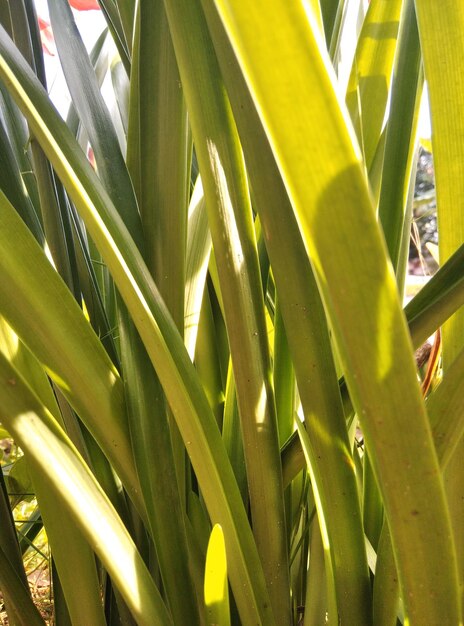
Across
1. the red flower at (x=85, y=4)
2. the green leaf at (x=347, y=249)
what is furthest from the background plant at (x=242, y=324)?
the red flower at (x=85, y=4)

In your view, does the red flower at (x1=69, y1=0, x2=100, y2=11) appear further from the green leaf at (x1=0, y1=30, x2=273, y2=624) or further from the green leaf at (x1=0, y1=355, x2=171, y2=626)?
the green leaf at (x1=0, y1=355, x2=171, y2=626)

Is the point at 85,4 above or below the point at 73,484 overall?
above

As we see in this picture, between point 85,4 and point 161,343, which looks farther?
point 85,4

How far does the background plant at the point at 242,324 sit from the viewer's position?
0.15 m

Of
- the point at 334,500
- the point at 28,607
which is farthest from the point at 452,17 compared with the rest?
the point at 28,607

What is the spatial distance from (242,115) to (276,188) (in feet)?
0.11

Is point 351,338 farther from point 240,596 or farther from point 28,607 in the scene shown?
point 28,607

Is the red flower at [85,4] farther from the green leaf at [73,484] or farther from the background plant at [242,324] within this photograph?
the green leaf at [73,484]

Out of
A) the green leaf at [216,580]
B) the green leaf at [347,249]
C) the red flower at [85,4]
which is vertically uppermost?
the red flower at [85,4]

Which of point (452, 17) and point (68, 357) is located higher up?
point (452, 17)

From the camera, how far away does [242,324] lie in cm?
29

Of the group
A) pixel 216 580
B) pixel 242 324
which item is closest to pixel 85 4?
pixel 242 324

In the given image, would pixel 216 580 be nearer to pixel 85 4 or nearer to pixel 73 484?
pixel 73 484

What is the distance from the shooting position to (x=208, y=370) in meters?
0.41
